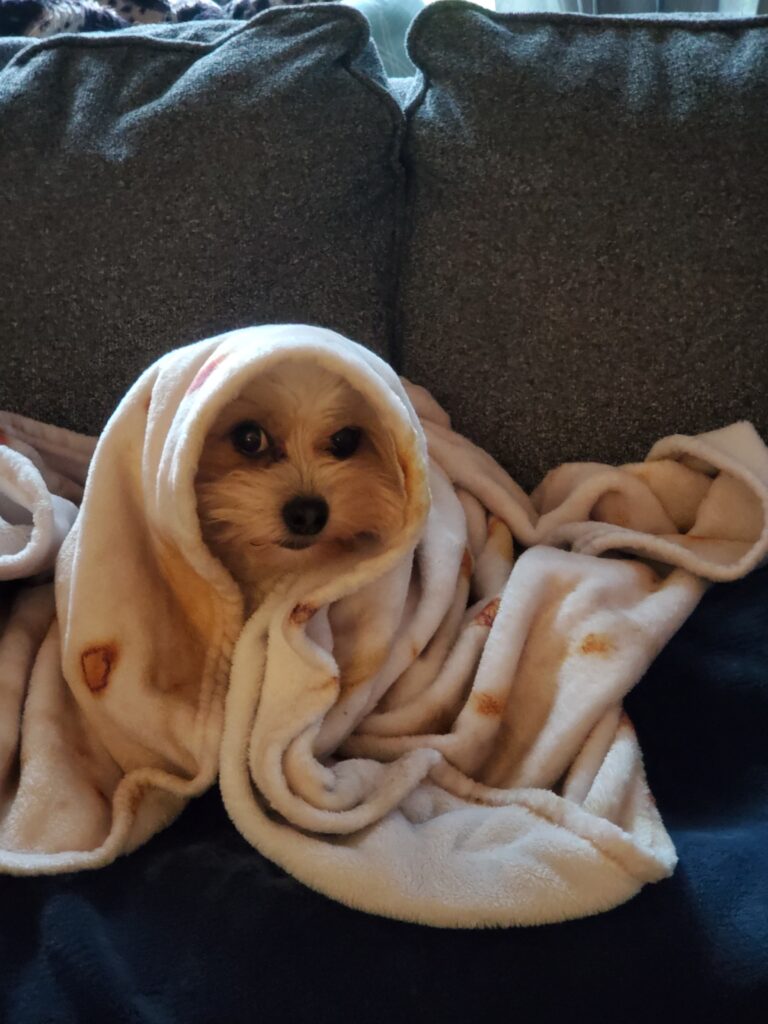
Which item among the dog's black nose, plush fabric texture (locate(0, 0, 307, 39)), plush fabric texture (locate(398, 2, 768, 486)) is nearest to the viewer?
the dog's black nose

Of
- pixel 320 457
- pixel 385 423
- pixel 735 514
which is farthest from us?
pixel 735 514

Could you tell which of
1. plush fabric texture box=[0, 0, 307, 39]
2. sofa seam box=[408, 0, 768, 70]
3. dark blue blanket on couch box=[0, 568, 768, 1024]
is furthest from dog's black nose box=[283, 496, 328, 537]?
plush fabric texture box=[0, 0, 307, 39]

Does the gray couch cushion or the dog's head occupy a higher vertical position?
the gray couch cushion

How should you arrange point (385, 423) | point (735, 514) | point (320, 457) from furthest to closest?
point (735, 514), point (320, 457), point (385, 423)

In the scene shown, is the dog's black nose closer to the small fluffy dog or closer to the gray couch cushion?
the small fluffy dog

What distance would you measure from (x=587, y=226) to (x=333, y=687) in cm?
67

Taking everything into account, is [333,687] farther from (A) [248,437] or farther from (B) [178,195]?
(B) [178,195]

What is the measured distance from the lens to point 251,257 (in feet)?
3.91

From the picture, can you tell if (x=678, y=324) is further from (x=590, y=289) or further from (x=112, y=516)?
(x=112, y=516)

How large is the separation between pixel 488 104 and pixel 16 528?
772 mm

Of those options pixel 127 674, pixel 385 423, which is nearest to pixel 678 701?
pixel 385 423

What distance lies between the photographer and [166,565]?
95 cm

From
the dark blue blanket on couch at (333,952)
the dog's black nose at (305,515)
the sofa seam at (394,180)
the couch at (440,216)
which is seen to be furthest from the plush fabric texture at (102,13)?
the dark blue blanket on couch at (333,952)

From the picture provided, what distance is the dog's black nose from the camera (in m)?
0.96
